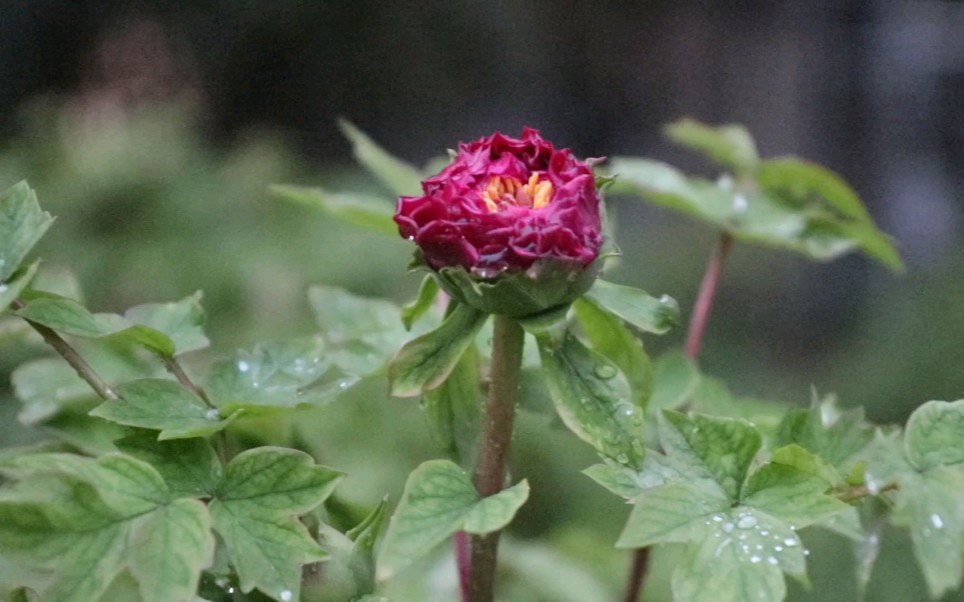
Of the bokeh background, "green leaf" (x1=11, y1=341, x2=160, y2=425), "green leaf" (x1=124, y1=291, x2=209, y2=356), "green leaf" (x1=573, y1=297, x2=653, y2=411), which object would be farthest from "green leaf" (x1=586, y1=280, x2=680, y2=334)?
the bokeh background

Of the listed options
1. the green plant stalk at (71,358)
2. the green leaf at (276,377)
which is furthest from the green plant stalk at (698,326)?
the green plant stalk at (71,358)

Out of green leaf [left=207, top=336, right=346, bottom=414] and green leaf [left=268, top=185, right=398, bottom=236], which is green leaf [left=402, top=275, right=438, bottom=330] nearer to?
green leaf [left=207, top=336, right=346, bottom=414]

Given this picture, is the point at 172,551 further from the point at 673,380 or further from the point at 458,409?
the point at 673,380

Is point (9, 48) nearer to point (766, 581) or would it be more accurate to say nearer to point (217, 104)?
point (217, 104)

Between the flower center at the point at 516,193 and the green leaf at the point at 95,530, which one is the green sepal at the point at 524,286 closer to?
the flower center at the point at 516,193

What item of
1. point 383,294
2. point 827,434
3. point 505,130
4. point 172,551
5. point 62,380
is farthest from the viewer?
point 505,130

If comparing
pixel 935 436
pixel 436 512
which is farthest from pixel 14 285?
pixel 935 436
